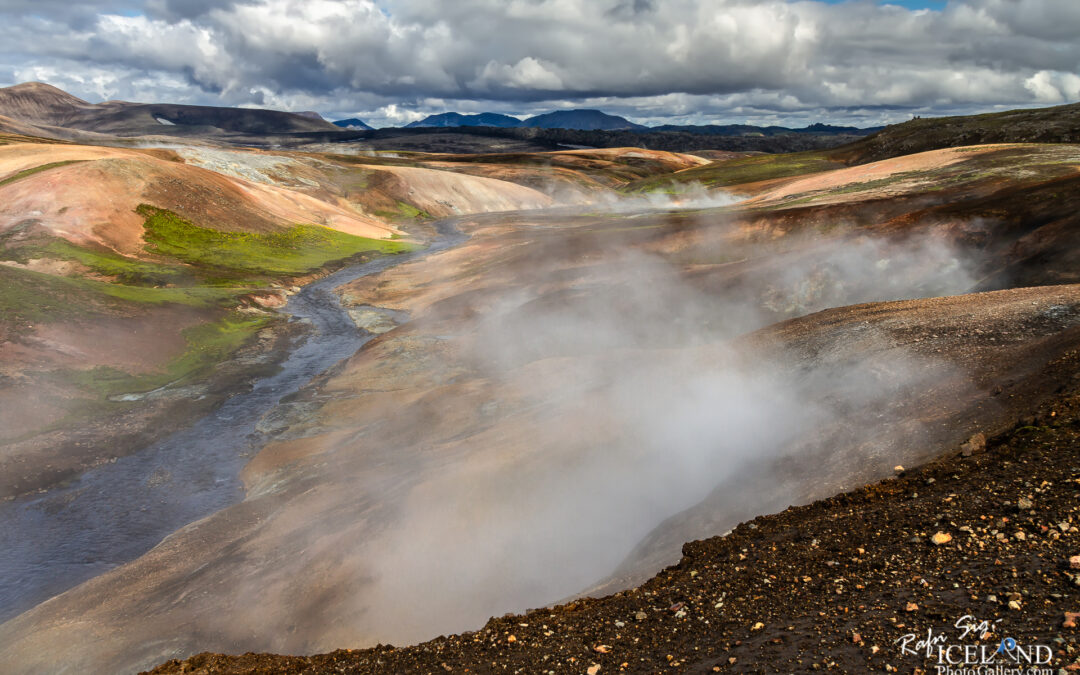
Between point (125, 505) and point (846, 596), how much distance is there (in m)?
27.4

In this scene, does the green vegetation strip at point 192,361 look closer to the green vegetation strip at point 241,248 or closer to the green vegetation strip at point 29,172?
the green vegetation strip at point 241,248

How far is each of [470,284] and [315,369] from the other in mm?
18682

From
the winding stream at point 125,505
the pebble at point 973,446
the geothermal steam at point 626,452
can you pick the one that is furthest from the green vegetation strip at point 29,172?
the pebble at point 973,446

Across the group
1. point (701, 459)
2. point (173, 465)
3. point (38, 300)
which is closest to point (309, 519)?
point (173, 465)

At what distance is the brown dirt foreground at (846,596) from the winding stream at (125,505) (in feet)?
42.8

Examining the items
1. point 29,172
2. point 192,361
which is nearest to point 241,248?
point 29,172

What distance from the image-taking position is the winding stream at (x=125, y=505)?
21.7m

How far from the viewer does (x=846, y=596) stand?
977 centimetres

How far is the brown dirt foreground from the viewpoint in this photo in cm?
852

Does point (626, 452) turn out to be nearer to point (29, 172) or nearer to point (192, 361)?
point (192, 361)

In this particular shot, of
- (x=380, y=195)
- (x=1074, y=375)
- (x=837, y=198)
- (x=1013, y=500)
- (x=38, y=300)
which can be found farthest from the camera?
(x=380, y=195)

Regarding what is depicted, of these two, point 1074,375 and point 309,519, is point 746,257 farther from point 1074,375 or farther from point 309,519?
point 309,519

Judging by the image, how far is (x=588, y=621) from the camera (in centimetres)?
1123

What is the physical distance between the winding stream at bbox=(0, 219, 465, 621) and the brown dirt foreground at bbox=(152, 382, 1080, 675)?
1304 centimetres
